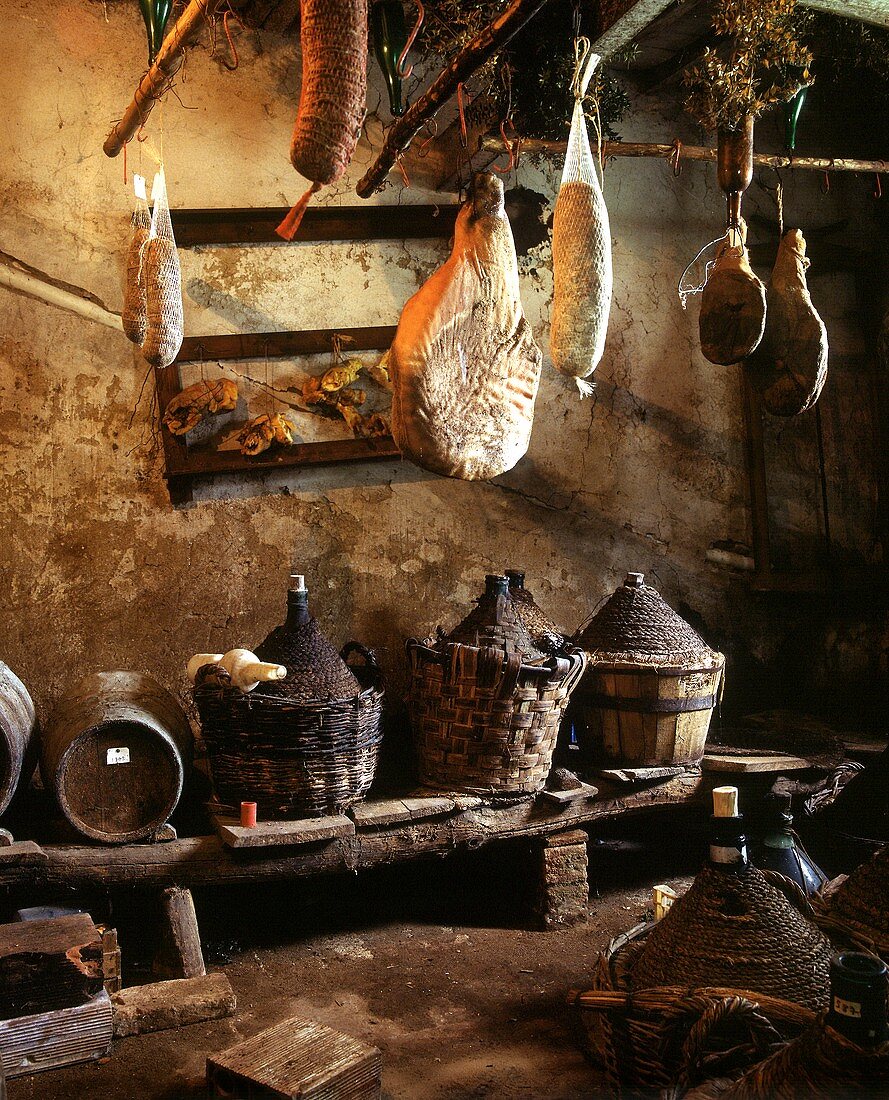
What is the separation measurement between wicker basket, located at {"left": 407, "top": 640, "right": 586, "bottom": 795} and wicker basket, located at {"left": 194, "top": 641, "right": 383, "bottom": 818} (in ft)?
1.10

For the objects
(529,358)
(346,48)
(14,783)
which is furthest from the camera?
(529,358)

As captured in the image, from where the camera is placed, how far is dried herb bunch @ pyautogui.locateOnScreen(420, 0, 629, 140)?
3.75 m

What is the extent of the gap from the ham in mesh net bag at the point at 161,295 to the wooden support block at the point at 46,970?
202 cm

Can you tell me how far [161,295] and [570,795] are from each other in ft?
8.47

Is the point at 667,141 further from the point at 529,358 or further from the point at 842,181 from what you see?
the point at 529,358

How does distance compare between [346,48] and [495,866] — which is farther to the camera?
[495,866]

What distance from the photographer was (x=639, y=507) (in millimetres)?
5293

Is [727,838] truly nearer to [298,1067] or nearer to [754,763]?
[298,1067]

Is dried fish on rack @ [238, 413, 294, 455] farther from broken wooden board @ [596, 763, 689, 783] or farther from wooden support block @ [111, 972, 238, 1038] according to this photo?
wooden support block @ [111, 972, 238, 1038]

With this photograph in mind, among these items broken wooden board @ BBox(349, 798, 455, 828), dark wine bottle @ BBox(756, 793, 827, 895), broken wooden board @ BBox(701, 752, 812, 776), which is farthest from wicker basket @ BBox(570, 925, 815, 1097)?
broken wooden board @ BBox(701, 752, 812, 776)

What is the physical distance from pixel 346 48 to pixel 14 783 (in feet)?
8.60

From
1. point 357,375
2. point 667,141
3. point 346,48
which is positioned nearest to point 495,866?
point 357,375

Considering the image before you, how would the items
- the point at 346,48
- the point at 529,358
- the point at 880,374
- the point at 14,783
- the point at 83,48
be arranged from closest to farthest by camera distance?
the point at 346,48 → the point at 14,783 → the point at 529,358 → the point at 83,48 → the point at 880,374

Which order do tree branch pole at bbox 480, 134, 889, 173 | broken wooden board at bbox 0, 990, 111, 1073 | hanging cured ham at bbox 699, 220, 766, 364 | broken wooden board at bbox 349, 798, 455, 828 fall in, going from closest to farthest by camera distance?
broken wooden board at bbox 0, 990, 111, 1073 → hanging cured ham at bbox 699, 220, 766, 364 → broken wooden board at bbox 349, 798, 455, 828 → tree branch pole at bbox 480, 134, 889, 173
